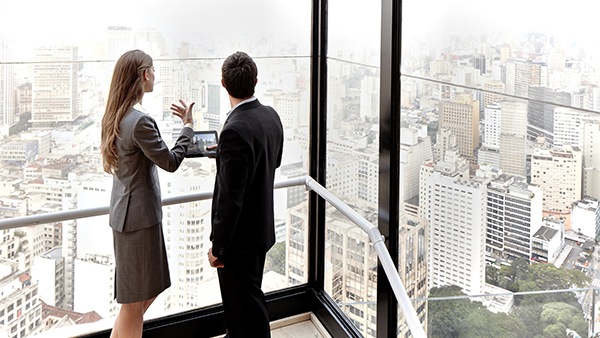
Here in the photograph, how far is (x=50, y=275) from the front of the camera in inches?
102

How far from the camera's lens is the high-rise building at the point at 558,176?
4.58 ft

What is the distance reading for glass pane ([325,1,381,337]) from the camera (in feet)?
8.10

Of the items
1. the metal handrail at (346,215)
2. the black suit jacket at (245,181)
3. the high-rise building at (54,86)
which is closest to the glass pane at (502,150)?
the metal handrail at (346,215)

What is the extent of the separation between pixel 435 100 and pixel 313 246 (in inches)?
59.3

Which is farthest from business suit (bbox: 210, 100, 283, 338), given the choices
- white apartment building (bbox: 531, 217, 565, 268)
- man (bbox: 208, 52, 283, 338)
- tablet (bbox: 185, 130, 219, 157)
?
white apartment building (bbox: 531, 217, 565, 268)

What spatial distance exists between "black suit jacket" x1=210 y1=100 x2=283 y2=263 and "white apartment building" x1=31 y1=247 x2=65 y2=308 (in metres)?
0.85

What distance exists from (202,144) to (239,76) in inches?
17.1

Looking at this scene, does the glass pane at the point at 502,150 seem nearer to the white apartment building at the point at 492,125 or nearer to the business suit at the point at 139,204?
the white apartment building at the point at 492,125

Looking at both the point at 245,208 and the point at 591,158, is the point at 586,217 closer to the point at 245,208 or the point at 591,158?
the point at 591,158

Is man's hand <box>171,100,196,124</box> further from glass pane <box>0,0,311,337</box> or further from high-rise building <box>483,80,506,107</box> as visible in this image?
high-rise building <box>483,80,506,107</box>

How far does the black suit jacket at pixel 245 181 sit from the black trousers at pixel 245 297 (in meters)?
0.09

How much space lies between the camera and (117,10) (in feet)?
8.42

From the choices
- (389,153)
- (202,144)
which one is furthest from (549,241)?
(202,144)

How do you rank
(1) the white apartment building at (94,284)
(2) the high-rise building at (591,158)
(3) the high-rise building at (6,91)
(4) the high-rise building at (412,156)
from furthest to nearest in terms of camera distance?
(1) the white apartment building at (94,284)
(3) the high-rise building at (6,91)
(4) the high-rise building at (412,156)
(2) the high-rise building at (591,158)
